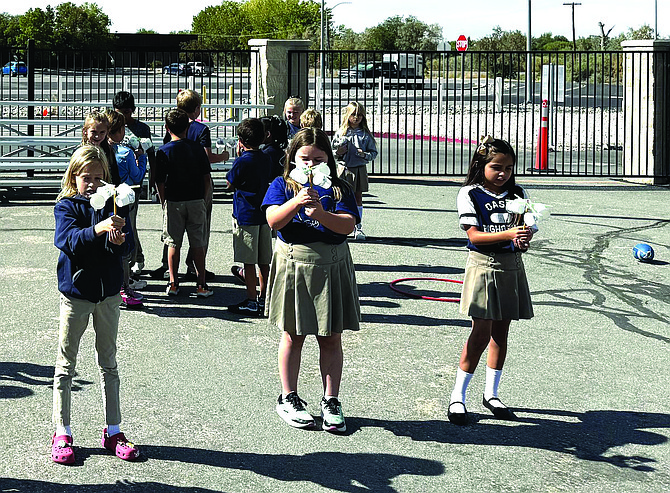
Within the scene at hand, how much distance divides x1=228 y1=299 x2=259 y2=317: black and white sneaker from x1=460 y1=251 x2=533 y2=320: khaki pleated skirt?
283 cm

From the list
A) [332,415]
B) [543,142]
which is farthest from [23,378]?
[543,142]

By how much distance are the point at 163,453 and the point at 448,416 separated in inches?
65.7

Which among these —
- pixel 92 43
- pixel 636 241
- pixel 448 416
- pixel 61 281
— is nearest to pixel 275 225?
pixel 61 281

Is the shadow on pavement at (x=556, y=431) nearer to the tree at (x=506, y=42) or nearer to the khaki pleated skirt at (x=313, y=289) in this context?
the khaki pleated skirt at (x=313, y=289)

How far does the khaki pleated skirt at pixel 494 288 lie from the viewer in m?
5.62

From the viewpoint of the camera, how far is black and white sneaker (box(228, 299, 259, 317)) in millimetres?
8148

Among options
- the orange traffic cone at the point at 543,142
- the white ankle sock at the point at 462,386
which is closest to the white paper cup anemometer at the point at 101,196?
the white ankle sock at the point at 462,386

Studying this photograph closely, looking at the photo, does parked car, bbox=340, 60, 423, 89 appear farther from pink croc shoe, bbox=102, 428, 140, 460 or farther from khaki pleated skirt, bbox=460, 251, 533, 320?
pink croc shoe, bbox=102, 428, 140, 460

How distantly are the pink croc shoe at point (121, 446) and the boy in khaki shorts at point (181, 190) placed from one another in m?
3.62

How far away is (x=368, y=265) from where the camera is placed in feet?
33.8

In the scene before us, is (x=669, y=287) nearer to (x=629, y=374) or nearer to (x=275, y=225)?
(x=629, y=374)

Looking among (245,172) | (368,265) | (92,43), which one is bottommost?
(368,265)

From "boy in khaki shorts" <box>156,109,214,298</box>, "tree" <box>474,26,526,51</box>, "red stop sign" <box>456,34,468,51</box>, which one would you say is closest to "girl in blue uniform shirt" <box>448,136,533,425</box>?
"boy in khaki shorts" <box>156,109,214,298</box>

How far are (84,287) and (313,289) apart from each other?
4.12 ft
